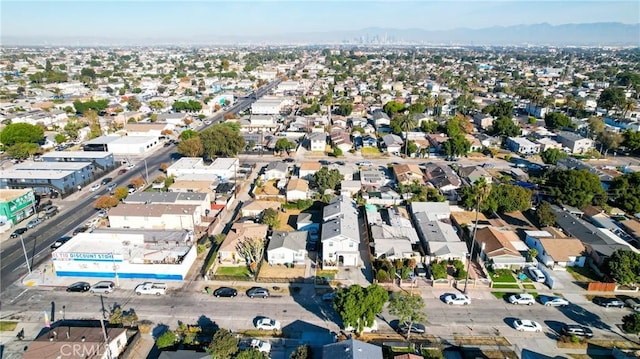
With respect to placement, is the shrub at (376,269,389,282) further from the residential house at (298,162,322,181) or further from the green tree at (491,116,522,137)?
the green tree at (491,116,522,137)

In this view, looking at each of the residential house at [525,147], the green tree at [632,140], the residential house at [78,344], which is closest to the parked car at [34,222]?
the residential house at [78,344]

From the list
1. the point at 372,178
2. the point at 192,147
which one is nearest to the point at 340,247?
the point at 372,178

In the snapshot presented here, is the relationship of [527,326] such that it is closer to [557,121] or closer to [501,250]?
[501,250]

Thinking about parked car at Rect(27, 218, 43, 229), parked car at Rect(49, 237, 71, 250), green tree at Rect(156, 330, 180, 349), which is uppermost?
green tree at Rect(156, 330, 180, 349)

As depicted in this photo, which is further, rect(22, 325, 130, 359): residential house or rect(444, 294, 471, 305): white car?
rect(444, 294, 471, 305): white car

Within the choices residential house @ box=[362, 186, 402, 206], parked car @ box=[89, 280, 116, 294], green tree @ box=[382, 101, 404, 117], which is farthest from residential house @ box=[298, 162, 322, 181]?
green tree @ box=[382, 101, 404, 117]

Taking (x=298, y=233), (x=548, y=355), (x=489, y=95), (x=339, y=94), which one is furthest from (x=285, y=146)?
(x=489, y=95)

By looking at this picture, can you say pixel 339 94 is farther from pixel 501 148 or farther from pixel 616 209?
pixel 616 209
